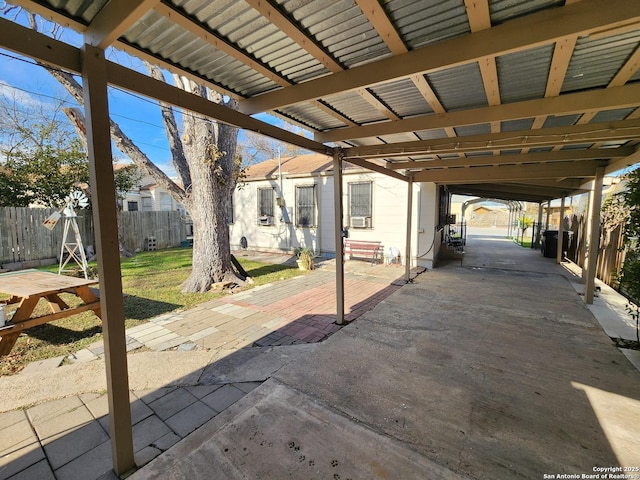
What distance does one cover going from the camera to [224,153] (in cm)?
586

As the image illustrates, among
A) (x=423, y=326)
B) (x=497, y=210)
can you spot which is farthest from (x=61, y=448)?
(x=497, y=210)

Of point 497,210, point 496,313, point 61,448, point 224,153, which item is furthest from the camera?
point 497,210

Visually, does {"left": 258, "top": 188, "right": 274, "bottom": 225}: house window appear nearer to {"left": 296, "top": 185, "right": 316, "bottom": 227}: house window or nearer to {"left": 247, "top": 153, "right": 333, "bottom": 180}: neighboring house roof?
{"left": 247, "top": 153, "right": 333, "bottom": 180}: neighboring house roof

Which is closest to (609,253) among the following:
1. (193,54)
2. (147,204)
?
(193,54)

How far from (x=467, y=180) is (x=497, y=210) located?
85.8ft

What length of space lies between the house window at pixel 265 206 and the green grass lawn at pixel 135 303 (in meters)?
2.01

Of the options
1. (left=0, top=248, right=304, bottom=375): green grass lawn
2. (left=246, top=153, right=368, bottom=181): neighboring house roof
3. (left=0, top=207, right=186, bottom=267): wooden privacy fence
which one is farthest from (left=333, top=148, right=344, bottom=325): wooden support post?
(left=0, top=207, right=186, bottom=267): wooden privacy fence

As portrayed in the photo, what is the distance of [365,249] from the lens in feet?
28.7

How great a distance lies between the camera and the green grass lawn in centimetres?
328

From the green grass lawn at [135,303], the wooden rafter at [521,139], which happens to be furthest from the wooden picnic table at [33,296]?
the wooden rafter at [521,139]

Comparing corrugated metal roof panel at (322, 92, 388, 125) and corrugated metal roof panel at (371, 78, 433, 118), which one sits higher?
corrugated metal roof panel at (322, 92, 388, 125)

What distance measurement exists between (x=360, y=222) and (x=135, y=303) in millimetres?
6235

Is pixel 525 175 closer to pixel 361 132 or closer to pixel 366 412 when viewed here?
pixel 361 132

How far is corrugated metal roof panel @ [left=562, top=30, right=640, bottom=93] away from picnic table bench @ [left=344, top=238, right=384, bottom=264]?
6.36 meters
